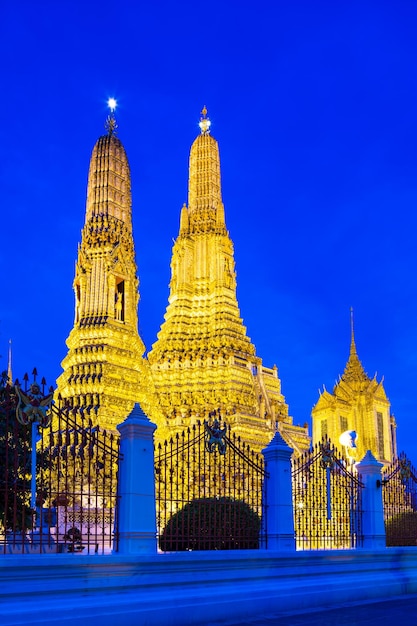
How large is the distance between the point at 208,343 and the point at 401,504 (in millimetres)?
28929

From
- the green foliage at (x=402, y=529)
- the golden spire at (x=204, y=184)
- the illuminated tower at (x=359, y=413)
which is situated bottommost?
the green foliage at (x=402, y=529)

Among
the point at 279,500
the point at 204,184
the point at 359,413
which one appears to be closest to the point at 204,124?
the point at 204,184

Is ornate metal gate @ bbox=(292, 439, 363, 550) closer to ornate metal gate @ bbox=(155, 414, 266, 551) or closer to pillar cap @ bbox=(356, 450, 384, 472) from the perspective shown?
pillar cap @ bbox=(356, 450, 384, 472)

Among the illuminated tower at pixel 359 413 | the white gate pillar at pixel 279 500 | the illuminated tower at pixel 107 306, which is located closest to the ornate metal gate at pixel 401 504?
the white gate pillar at pixel 279 500

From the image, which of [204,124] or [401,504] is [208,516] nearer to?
[401,504]

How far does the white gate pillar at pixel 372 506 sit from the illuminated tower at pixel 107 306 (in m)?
18.9

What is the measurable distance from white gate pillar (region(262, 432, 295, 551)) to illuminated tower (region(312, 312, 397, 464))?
4517cm

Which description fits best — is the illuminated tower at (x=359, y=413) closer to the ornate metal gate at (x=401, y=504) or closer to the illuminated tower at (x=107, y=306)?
the illuminated tower at (x=107, y=306)

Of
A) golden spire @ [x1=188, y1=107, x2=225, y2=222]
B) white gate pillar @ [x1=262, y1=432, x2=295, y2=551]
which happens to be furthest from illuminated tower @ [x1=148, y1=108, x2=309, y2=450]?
white gate pillar @ [x1=262, y1=432, x2=295, y2=551]

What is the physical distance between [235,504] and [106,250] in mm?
25579

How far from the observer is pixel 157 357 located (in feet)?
152

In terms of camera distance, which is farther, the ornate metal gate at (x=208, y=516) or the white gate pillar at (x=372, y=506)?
the white gate pillar at (x=372, y=506)

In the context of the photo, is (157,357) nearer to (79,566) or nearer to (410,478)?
(410,478)

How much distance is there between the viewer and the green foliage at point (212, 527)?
12.2m
